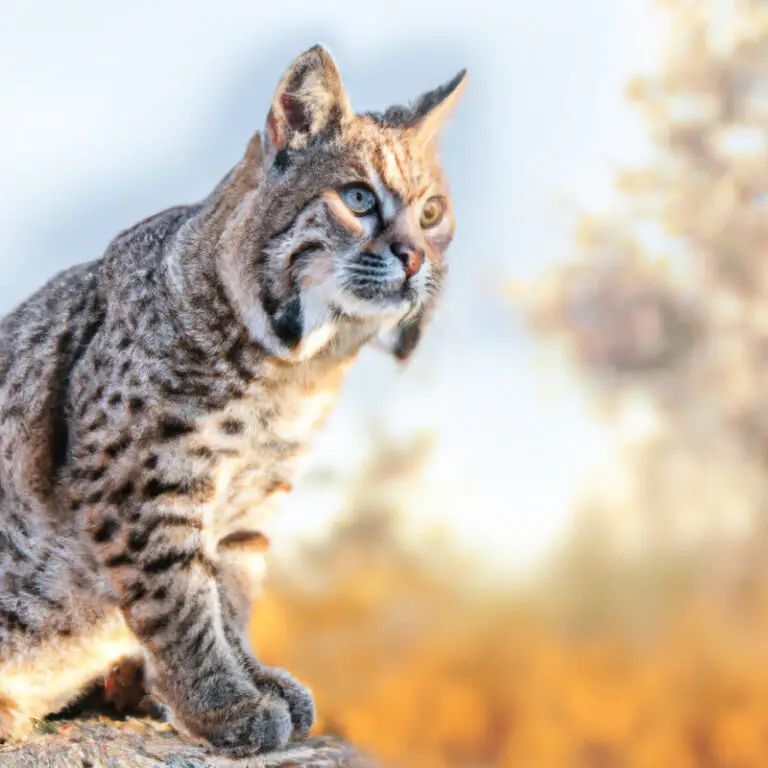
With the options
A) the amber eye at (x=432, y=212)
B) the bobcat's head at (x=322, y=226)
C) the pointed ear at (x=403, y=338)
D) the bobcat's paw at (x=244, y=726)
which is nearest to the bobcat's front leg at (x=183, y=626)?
the bobcat's paw at (x=244, y=726)

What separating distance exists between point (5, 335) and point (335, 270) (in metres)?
1.93

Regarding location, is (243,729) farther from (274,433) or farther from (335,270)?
(335,270)

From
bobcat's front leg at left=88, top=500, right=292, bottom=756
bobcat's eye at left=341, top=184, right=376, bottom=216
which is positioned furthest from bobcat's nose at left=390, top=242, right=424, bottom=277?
bobcat's front leg at left=88, top=500, right=292, bottom=756

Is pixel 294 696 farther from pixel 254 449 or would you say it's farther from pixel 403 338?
pixel 403 338

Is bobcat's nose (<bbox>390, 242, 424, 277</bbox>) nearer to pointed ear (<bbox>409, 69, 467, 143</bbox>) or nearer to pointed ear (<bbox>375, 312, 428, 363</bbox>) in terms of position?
pointed ear (<bbox>375, 312, 428, 363</bbox>)

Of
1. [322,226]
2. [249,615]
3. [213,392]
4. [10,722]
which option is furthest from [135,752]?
[322,226]

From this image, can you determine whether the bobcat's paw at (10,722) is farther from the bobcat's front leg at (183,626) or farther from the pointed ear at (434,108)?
the pointed ear at (434,108)

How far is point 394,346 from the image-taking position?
5.10 m

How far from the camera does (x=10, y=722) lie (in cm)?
527

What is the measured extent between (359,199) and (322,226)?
210mm

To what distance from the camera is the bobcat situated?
4.62 m

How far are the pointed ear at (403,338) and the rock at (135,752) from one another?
1.69 metres

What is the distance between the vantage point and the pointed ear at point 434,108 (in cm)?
499

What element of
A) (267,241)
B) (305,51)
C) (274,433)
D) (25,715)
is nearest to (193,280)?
(267,241)
